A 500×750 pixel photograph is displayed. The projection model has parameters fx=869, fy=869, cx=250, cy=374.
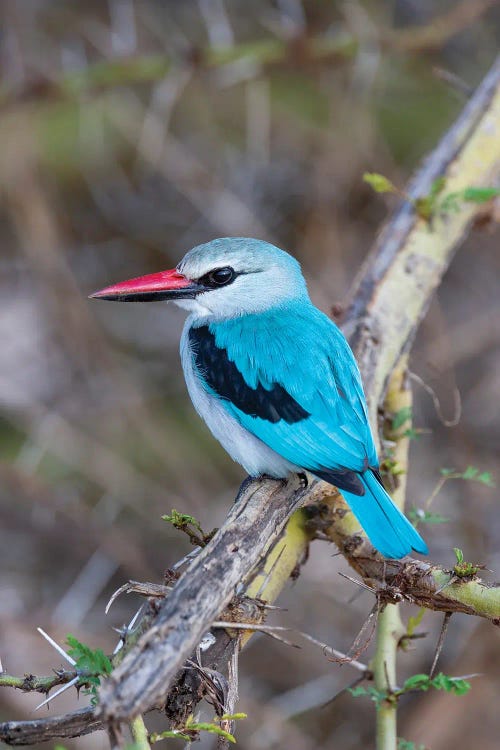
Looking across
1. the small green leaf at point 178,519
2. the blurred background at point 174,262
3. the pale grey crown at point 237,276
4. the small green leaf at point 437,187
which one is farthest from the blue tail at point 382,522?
the blurred background at point 174,262

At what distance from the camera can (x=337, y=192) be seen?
5.32 meters

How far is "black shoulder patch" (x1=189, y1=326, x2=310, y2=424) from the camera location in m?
2.69

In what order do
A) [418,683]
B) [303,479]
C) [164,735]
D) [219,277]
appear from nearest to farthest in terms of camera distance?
[164,735], [418,683], [303,479], [219,277]

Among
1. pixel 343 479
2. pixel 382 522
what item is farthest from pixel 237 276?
pixel 382 522

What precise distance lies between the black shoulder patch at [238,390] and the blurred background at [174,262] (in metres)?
1.16

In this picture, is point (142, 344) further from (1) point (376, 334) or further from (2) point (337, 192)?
(1) point (376, 334)

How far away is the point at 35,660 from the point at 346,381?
1.95 m

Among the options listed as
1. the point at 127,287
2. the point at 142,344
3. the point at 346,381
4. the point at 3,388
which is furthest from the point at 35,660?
the point at 142,344

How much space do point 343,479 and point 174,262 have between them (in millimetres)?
3677

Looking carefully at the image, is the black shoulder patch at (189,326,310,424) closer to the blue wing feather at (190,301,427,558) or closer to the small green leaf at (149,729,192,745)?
the blue wing feather at (190,301,427,558)

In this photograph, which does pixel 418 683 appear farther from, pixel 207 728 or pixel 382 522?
pixel 207 728

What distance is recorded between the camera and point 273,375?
2.74 m

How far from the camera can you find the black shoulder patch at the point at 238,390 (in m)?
2.69

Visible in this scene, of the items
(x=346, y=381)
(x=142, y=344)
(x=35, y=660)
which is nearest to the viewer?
(x=346, y=381)
